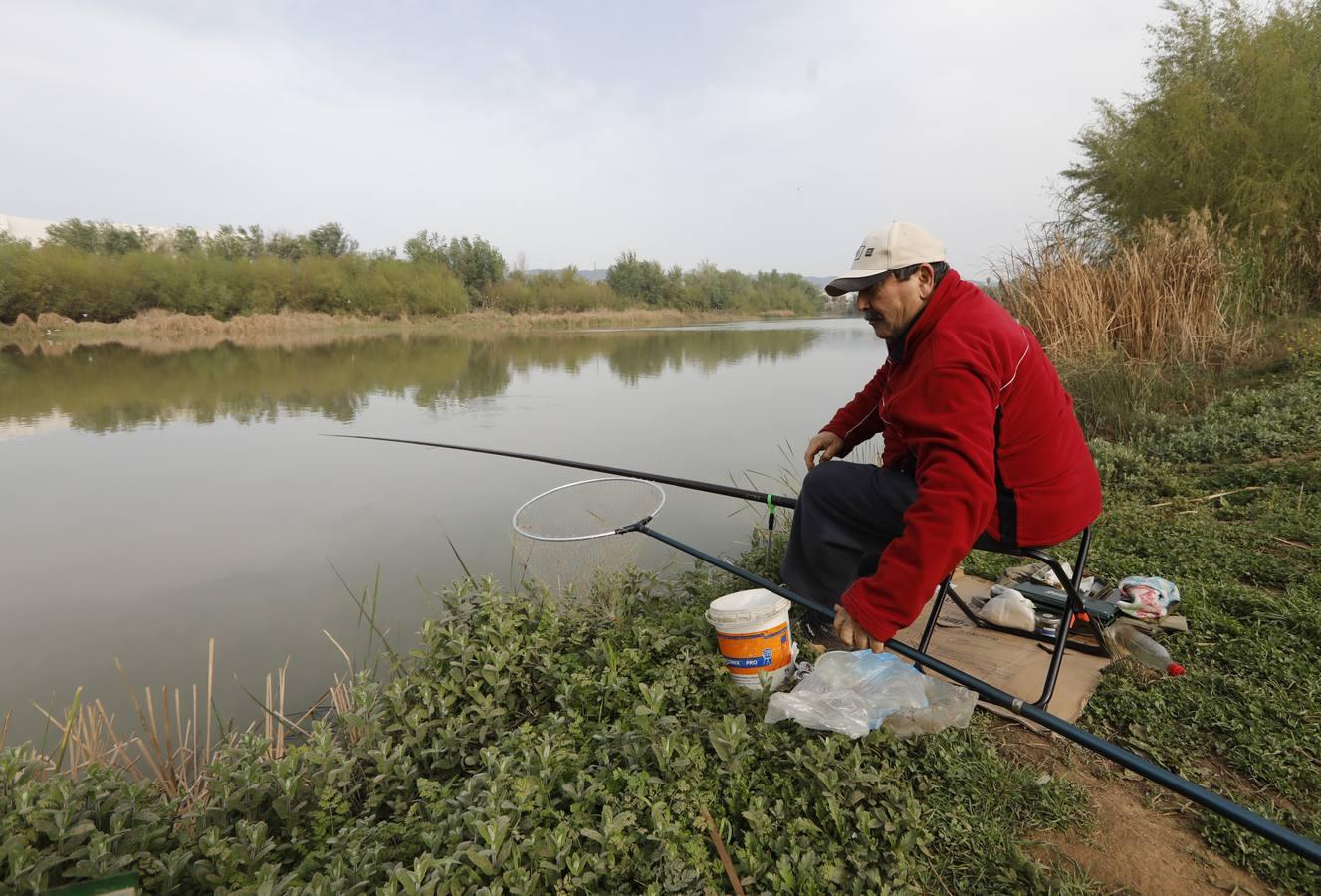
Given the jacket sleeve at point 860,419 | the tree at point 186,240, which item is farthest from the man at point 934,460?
the tree at point 186,240

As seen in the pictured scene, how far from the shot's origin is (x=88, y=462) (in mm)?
6414

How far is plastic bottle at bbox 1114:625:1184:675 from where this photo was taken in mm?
2109

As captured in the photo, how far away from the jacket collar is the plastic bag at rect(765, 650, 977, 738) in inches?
39.9

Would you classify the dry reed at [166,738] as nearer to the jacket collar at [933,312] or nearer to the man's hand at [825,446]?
the man's hand at [825,446]

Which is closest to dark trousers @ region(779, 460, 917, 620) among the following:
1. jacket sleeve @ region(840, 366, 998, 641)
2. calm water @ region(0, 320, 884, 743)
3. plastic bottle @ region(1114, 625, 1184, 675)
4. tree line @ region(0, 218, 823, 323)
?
jacket sleeve @ region(840, 366, 998, 641)

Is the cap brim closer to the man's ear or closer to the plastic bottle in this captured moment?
the man's ear

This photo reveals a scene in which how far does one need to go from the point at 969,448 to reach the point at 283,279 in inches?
1415

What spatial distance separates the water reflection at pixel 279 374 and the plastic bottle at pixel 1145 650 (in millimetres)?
8683

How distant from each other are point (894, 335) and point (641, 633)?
4.64ft

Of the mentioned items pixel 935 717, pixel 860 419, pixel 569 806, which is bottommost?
pixel 569 806

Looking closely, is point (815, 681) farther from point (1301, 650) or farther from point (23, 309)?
point (23, 309)

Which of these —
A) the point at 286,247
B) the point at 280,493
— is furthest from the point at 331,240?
the point at 280,493

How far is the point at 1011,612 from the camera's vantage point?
A: 2439 mm

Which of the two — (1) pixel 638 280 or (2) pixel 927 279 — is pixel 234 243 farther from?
(2) pixel 927 279
